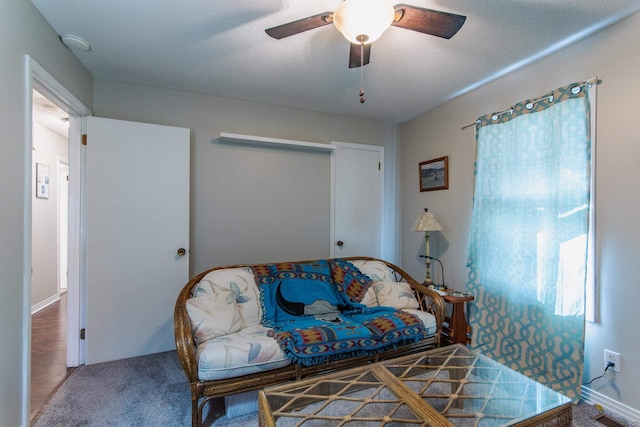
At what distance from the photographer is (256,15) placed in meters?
1.74

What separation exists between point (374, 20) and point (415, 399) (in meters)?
1.74

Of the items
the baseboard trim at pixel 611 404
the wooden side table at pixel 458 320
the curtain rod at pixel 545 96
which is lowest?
the baseboard trim at pixel 611 404

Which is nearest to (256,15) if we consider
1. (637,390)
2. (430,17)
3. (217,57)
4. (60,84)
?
(217,57)

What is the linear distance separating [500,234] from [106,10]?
3201 mm

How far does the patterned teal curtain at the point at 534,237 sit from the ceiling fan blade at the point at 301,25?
1764 mm

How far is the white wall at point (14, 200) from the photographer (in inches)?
55.7

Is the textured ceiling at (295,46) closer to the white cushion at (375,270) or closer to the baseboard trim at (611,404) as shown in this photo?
the white cushion at (375,270)

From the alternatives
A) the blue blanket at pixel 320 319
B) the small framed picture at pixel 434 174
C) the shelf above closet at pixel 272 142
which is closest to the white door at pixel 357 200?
the shelf above closet at pixel 272 142

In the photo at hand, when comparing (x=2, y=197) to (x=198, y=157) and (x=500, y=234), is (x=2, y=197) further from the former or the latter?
(x=500, y=234)

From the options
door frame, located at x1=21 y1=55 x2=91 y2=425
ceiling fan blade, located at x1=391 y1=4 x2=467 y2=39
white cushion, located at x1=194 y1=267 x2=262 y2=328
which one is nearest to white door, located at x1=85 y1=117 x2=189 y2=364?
door frame, located at x1=21 y1=55 x2=91 y2=425

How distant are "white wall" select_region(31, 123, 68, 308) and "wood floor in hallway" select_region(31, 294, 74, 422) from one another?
386 millimetres

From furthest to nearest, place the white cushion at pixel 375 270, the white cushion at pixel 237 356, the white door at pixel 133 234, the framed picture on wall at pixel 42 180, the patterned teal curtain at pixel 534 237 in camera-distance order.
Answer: the framed picture on wall at pixel 42 180
the white cushion at pixel 375 270
the white door at pixel 133 234
the patterned teal curtain at pixel 534 237
the white cushion at pixel 237 356

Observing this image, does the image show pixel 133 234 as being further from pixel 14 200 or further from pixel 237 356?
pixel 237 356

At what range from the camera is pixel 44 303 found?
12.3 feet
